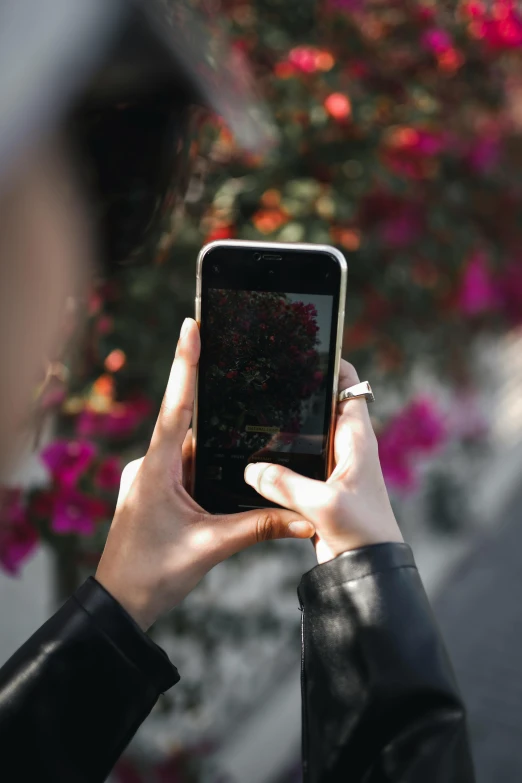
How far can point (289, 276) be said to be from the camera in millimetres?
1062

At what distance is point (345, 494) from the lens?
0.86 meters

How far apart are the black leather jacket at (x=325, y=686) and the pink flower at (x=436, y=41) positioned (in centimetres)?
169

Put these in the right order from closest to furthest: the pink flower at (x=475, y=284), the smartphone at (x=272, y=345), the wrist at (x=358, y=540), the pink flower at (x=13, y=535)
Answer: the wrist at (x=358, y=540) → the smartphone at (x=272, y=345) → the pink flower at (x=13, y=535) → the pink flower at (x=475, y=284)

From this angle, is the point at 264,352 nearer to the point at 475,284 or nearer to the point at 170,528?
the point at 170,528

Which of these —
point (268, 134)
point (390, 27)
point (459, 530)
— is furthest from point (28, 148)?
point (459, 530)

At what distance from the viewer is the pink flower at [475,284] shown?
2240 mm

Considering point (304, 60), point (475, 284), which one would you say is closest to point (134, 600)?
point (304, 60)

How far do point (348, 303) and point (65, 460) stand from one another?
0.86 meters

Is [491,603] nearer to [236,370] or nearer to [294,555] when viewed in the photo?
[294,555]

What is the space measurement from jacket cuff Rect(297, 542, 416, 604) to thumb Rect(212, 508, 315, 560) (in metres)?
0.13

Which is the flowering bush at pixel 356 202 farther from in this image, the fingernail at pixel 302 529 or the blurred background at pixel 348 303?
the fingernail at pixel 302 529

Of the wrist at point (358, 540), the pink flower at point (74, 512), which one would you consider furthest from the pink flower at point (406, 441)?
the wrist at point (358, 540)

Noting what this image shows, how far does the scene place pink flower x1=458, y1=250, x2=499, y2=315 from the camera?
2.24m

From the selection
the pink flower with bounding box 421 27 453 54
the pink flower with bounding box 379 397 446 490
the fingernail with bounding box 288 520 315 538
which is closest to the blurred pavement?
the pink flower with bounding box 379 397 446 490
